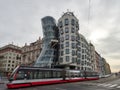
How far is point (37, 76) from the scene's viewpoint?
23.0 m

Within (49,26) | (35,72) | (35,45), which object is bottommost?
(35,72)

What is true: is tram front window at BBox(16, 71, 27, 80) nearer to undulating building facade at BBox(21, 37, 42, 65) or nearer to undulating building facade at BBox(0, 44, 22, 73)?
undulating building facade at BBox(21, 37, 42, 65)

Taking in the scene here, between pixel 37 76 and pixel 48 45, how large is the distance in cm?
4134

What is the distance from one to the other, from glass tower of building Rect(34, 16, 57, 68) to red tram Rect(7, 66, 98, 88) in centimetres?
2741

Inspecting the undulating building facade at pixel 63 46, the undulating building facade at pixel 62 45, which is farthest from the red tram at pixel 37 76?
the undulating building facade at pixel 63 46

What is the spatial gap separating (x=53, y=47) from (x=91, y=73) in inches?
961

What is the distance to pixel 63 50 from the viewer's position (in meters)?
62.1

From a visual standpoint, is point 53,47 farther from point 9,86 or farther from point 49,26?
point 9,86

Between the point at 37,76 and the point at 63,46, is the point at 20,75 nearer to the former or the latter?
the point at 37,76

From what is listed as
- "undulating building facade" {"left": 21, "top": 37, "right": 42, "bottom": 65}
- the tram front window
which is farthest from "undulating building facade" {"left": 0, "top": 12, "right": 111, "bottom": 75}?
the tram front window

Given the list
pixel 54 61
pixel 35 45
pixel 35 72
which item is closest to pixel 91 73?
pixel 54 61

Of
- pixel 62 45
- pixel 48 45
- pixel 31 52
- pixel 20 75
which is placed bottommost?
pixel 20 75

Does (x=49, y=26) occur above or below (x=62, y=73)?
above

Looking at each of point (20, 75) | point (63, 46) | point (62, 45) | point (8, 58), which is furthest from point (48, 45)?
point (20, 75)
